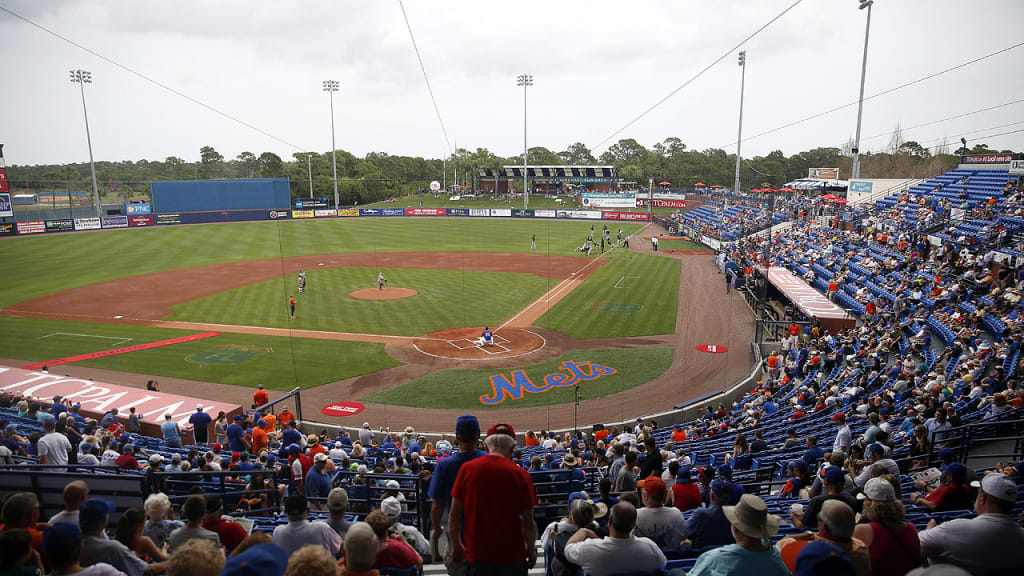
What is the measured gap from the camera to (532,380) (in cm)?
2109

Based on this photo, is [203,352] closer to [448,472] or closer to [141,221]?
[448,472]

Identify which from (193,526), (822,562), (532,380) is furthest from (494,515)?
(532,380)

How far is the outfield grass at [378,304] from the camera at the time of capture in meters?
28.6

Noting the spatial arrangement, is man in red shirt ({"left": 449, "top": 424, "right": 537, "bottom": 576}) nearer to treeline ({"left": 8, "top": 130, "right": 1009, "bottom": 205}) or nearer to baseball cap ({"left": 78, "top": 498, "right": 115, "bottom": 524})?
baseball cap ({"left": 78, "top": 498, "right": 115, "bottom": 524})

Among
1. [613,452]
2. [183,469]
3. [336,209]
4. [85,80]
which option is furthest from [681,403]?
[85,80]

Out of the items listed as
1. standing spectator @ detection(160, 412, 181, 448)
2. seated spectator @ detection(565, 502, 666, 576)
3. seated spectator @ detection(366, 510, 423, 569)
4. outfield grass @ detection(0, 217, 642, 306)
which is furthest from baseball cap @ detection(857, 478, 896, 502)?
outfield grass @ detection(0, 217, 642, 306)

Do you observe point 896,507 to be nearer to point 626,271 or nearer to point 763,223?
point 626,271

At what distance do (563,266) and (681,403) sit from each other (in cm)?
2675

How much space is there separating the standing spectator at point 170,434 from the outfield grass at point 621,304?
→ 17.4 meters

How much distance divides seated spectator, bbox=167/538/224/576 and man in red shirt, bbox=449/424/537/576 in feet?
A: 4.97

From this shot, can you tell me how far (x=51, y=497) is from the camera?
6930mm

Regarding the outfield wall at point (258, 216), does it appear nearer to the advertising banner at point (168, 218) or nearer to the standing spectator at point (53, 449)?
the advertising banner at point (168, 218)

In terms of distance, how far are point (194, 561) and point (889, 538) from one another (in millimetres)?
4838

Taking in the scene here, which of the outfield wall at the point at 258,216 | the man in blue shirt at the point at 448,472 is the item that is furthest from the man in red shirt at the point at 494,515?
the outfield wall at the point at 258,216
